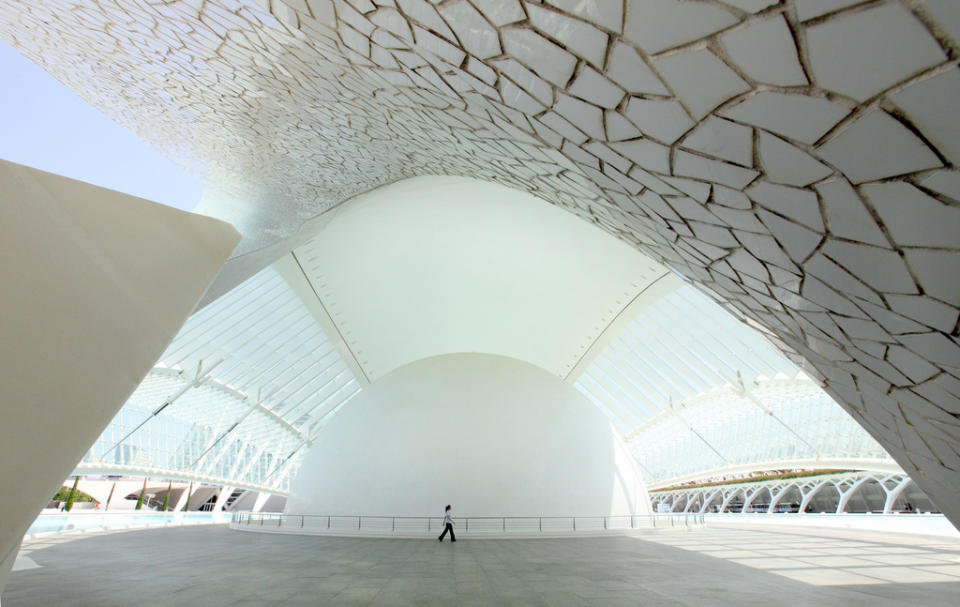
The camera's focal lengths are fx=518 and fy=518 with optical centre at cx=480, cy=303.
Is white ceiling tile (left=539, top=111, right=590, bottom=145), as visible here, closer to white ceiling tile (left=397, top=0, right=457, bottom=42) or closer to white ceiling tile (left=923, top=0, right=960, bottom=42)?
white ceiling tile (left=397, top=0, right=457, bottom=42)

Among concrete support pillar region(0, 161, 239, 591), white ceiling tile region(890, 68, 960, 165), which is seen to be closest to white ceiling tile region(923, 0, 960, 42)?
white ceiling tile region(890, 68, 960, 165)

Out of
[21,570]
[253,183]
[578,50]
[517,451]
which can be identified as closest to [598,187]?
[578,50]

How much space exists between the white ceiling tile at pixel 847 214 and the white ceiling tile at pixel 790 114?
1.21ft

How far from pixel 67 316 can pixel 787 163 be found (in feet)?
17.0

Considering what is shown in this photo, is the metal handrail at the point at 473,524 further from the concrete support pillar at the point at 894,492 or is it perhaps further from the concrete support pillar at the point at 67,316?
the concrete support pillar at the point at 894,492

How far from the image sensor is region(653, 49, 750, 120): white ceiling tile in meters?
2.82

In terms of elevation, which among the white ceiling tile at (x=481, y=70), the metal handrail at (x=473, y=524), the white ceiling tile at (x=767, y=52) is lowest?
the metal handrail at (x=473, y=524)

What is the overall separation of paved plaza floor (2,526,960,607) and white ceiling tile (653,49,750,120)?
5.34 meters

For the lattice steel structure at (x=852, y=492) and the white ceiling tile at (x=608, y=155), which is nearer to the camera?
the white ceiling tile at (x=608, y=155)

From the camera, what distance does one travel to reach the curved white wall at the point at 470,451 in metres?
16.6

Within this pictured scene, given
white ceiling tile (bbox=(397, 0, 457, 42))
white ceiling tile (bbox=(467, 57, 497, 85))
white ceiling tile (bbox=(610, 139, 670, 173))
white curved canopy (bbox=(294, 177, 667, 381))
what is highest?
white curved canopy (bbox=(294, 177, 667, 381))

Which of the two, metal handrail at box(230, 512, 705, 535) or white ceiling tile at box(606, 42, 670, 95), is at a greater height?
white ceiling tile at box(606, 42, 670, 95)

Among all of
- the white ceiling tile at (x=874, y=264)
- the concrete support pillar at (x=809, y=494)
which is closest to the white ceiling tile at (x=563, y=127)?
the white ceiling tile at (x=874, y=264)

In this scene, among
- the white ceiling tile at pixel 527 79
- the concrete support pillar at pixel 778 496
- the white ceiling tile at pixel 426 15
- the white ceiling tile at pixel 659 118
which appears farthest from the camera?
the concrete support pillar at pixel 778 496
